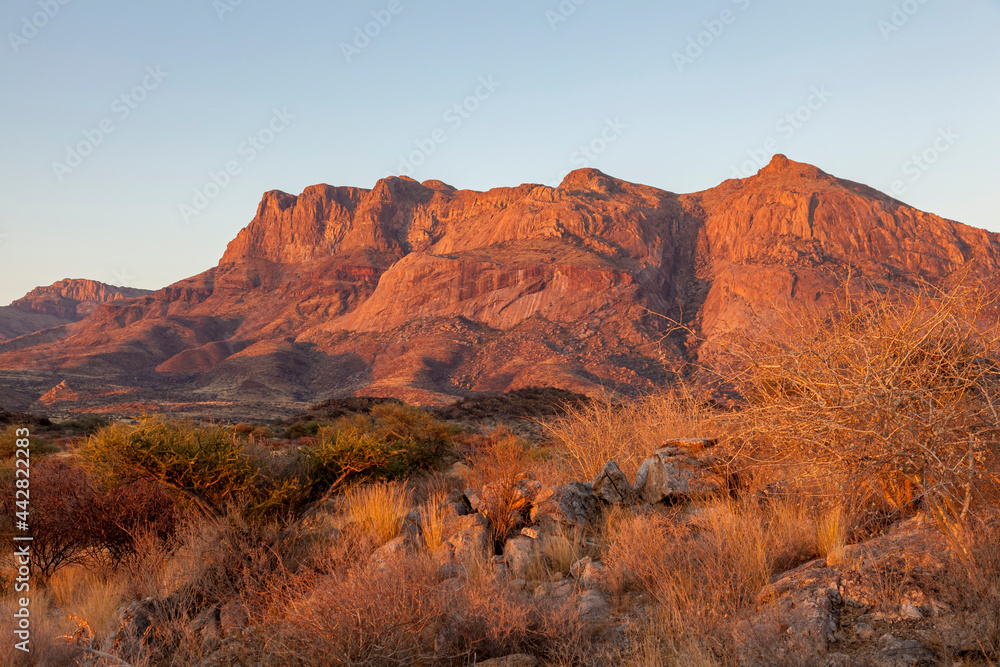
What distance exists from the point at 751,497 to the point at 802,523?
0.80m

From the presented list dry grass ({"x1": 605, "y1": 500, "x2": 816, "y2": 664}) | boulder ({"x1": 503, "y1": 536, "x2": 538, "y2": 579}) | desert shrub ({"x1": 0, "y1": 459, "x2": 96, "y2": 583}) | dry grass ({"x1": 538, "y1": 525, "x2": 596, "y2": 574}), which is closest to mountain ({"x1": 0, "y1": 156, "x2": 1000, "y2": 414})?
desert shrub ({"x1": 0, "y1": 459, "x2": 96, "y2": 583})

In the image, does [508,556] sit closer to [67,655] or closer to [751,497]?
[751,497]

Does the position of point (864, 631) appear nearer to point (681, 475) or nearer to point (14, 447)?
point (681, 475)

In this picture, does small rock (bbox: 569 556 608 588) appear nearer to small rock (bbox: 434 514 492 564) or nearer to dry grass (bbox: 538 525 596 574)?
dry grass (bbox: 538 525 596 574)

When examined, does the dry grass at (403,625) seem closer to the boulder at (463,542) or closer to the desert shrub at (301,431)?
the boulder at (463,542)

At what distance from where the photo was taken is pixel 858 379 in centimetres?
437

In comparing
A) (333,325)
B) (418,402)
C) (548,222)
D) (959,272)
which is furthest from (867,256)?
(959,272)

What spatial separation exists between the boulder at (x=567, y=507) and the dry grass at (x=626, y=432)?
4.86 feet

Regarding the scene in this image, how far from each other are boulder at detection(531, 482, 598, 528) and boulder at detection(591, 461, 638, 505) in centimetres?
15

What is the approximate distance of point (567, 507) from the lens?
21.7 ft

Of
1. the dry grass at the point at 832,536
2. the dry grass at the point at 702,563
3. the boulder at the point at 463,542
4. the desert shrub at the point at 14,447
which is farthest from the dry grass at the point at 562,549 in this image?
the desert shrub at the point at 14,447

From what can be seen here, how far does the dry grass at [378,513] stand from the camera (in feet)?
21.5

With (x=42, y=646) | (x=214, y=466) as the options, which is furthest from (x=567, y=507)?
(x=42, y=646)

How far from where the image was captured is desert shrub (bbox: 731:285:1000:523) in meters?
4.14
